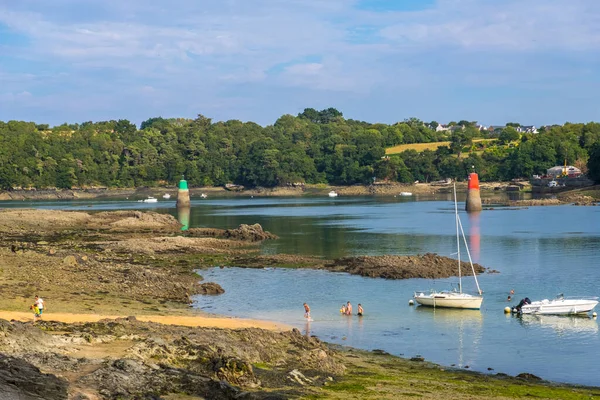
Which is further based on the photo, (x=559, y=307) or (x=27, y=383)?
(x=559, y=307)

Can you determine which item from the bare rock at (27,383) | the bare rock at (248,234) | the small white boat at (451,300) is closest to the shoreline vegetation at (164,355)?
the bare rock at (27,383)

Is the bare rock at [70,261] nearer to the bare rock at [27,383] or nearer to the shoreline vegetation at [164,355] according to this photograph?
the shoreline vegetation at [164,355]

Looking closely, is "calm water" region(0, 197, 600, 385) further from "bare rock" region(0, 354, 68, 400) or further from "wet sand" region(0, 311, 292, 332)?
"bare rock" region(0, 354, 68, 400)

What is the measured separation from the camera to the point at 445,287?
5975cm

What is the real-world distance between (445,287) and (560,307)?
488 inches

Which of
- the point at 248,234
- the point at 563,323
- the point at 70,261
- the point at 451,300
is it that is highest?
the point at 70,261

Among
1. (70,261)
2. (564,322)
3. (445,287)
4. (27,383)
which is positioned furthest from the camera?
(70,261)

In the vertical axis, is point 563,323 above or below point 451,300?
below

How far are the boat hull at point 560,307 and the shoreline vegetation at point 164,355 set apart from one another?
1417 centimetres

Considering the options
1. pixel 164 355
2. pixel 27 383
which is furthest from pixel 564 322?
pixel 27 383

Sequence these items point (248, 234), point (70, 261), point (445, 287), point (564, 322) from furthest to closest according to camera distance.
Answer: point (248, 234)
point (70, 261)
point (445, 287)
point (564, 322)

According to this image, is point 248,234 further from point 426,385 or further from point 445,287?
point 426,385

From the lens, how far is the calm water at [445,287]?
39188 mm

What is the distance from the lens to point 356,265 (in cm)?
6794
